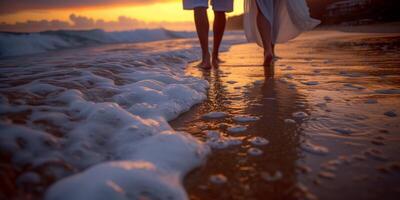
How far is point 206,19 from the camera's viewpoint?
3.37m

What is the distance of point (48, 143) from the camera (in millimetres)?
1024

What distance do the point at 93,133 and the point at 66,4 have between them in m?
15.3

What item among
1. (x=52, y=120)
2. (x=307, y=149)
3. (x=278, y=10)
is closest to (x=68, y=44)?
(x=278, y=10)

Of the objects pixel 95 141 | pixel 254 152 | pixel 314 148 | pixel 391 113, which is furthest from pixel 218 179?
pixel 391 113

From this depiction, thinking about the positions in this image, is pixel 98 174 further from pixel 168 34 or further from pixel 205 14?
pixel 168 34

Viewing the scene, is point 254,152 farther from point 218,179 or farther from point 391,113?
point 391,113

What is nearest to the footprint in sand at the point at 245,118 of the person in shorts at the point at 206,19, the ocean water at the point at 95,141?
the ocean water at the point at 95,141

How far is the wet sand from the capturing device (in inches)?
31.9

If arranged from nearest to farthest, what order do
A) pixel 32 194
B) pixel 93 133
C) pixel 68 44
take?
pixel 32 194 → pixel 93 133 → pixel 68 44

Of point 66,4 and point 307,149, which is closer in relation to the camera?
point 307,149

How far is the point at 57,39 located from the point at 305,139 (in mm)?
9382

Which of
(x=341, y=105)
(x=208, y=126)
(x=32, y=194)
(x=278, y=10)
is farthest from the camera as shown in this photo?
(x=278, y=10)

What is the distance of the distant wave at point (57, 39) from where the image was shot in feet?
24.0

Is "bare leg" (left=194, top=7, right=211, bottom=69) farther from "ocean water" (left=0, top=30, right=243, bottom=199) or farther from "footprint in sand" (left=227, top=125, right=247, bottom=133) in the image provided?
"footprint in sand" (left=227, top=125, right=247, bottom=133)
